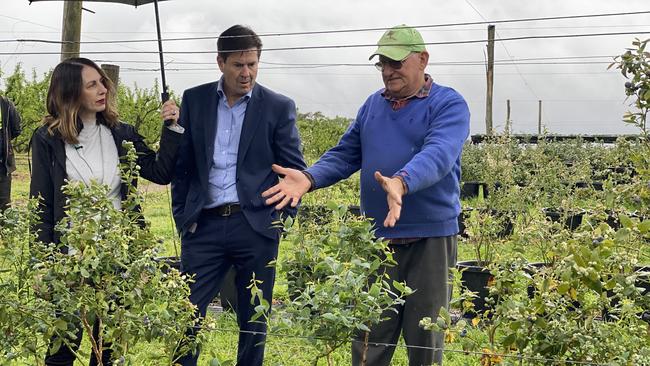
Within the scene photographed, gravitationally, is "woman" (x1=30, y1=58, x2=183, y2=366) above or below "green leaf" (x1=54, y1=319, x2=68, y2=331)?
above

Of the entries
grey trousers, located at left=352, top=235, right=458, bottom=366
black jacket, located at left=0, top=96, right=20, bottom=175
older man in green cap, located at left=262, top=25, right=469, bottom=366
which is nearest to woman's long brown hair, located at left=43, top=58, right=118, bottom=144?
older man in green cap, located at left=262, top=25, right=469, bottom=366

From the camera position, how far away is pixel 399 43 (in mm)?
2838

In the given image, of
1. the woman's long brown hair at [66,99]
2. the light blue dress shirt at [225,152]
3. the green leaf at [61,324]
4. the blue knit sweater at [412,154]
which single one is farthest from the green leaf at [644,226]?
the woman's long brown hair at [66,99]

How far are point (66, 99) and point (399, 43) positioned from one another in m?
1.31

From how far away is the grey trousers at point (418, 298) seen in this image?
2910 millimetres

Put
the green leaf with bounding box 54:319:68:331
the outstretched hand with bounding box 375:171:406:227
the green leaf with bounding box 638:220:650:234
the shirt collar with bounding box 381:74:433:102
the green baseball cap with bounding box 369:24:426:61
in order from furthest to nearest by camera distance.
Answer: the shirt collar with bounding box 381:74:433:102 → the green baseball cap with bounding box 369:24:426:61 → the outstretched hand with bounding box 375:171:406:227 → the green leaf with bounding box 54:319:68:331 → the green leaf with bounding box 638:220:650:234

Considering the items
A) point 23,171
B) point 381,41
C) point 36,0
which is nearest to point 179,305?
point 381,41

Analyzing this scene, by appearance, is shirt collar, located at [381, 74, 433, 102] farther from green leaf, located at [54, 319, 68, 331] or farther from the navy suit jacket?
green leaf, located at [54, 319, 68, 331]

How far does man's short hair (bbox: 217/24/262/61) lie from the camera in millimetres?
3153

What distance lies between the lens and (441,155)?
267 centimetres

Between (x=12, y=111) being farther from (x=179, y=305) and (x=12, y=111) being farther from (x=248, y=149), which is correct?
(x=179, y=305)

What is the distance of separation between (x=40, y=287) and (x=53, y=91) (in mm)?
1202

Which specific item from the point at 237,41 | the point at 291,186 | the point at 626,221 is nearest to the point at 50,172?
Answer: the point at 237,41

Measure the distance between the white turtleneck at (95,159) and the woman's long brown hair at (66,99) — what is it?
1.7 inches
